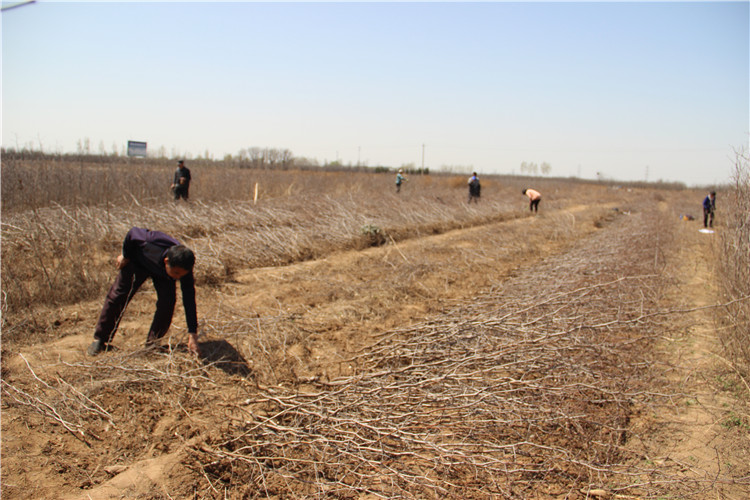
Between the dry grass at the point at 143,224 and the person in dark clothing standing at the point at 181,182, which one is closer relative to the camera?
the dry grass at the point at 143,224

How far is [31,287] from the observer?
5.41m

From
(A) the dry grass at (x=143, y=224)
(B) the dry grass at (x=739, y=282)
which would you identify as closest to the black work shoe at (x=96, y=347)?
(A) the dry grass at (x=143, y=224)

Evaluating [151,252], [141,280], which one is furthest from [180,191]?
[151,252]

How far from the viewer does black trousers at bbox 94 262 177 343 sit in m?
3.79

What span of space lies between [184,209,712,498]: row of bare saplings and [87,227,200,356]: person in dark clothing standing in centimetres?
87

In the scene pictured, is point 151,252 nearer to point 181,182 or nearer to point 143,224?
point 143,224

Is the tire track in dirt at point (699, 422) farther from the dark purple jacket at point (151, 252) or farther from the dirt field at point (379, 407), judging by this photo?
the dark purple jacket at point (151, 252)

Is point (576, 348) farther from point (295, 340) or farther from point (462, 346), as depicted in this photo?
point (295, 340)

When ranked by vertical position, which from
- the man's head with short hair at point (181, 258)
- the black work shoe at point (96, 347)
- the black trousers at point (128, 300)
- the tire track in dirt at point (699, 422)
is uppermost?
the man's head with short hair at point (181, 258)

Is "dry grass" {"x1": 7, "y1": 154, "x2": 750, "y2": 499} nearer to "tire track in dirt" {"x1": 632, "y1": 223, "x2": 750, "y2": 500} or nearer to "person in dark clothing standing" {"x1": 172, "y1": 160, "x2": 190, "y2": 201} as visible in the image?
"tire track in dirt" {"x1": 632, "y1": 223, "x2": 750, "y2": 500}

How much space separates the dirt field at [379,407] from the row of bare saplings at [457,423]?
2cm

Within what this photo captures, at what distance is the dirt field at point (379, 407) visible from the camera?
261 centimetres

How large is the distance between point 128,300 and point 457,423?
114 inches

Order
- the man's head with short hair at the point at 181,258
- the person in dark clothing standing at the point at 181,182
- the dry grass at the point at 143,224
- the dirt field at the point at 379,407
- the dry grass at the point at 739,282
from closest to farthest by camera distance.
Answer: the dirt field at the point at 379,407 < the man's head with short hair at the point at 181,258 < the dry grass at the point at 739,282 < the dry grass at the point at 143,224 < the person in dark clothing standing at the point at 181,182
